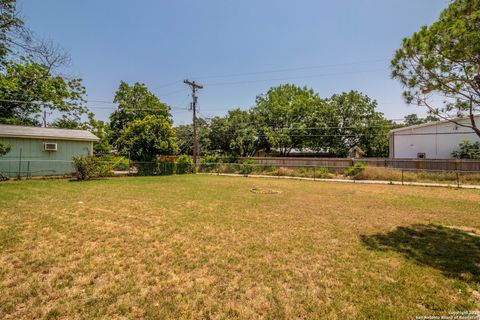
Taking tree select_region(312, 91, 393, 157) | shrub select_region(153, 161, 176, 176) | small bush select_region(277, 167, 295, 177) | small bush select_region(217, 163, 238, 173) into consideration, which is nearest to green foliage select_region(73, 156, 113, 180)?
shrub select_region(153, 161, 176, 176)

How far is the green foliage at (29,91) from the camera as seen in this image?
60.8 feet

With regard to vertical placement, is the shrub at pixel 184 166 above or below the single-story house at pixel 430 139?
below

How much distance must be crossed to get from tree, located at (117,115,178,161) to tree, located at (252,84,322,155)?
12369 mm

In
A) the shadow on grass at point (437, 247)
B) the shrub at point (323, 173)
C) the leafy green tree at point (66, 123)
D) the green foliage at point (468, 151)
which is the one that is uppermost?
the leafy green tree at point (66, 123)

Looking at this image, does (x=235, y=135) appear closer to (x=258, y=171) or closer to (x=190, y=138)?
(x=258, y=171)

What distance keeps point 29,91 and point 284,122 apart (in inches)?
1005

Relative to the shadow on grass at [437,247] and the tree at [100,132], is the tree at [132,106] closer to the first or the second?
the tree at [100,132]

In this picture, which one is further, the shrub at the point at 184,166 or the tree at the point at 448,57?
the shrub at the point at 184,166

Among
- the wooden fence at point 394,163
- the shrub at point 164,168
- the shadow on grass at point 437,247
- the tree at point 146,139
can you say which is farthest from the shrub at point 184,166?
the shadow on grass at point 437,247

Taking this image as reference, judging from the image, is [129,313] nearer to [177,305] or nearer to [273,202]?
[177,305]

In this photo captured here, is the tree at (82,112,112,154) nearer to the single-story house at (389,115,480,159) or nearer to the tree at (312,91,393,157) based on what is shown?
the tree at (312,91,393,157)

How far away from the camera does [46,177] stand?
14633 millimetres

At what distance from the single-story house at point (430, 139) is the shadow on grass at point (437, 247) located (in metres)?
18.5

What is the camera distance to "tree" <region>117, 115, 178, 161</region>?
19434 millimetres
